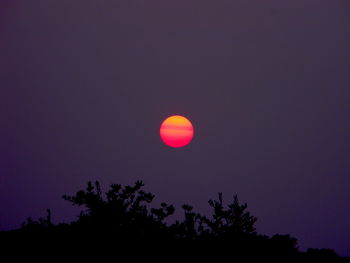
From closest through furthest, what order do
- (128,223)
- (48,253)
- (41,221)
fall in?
(48,253) → (128,223) → (41,221)

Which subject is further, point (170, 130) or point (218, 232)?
point (170, 130)

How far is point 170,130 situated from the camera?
9631 centimetres

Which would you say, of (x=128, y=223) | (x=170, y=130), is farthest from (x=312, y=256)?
(x=170, y=130)

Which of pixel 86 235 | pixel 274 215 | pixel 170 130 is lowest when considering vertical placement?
pixel 86 235

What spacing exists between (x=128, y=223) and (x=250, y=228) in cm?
803

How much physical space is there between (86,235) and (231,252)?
5248mm

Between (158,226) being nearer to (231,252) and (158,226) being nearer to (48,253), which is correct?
(231,252)

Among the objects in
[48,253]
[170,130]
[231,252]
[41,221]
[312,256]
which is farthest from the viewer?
[170,130]

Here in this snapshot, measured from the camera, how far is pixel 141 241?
53.7ft

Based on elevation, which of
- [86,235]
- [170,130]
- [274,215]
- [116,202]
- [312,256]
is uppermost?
[170,130]

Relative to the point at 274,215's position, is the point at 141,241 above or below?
below

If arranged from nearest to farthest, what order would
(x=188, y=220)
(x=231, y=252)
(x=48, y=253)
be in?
(x=48, y=253) < (x=231, y=252) < (x=188, y=220)

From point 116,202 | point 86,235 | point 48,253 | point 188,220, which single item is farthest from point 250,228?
point 48,253

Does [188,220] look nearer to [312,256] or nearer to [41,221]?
[312,256]
